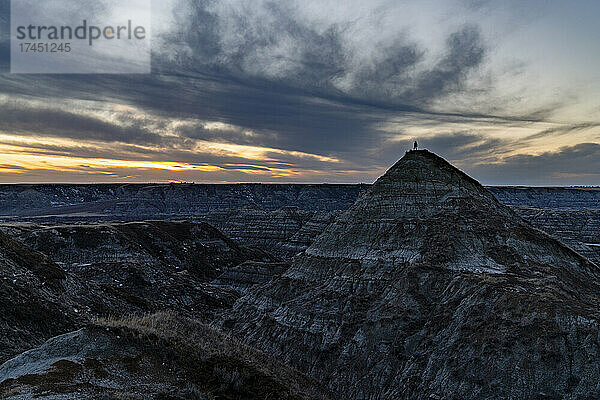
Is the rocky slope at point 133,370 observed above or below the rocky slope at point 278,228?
above

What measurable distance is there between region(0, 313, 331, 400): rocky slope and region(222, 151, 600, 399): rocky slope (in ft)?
38.5

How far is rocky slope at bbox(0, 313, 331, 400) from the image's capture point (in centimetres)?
1391

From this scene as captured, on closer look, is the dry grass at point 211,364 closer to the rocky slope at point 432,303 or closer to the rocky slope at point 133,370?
the rocky slope at point 133,370

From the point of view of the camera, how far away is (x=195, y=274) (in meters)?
81.4

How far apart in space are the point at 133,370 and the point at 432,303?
2181cm

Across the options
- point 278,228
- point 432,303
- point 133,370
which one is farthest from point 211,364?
point 278,228

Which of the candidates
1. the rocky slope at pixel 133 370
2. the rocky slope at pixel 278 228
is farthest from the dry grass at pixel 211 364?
the rocky slope at pixel 278 228

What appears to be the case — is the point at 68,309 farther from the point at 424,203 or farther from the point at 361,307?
the point at 424,203

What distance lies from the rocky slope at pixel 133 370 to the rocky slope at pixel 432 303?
1173 centimetres

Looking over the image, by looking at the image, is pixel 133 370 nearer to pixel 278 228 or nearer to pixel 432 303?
pixel 432 303

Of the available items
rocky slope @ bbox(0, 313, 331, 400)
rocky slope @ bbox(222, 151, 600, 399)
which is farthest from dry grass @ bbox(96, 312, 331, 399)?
rocky slope @ bbox(222, 151, 600, 399)

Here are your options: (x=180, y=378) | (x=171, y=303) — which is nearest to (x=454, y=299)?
(x=180, y=378)

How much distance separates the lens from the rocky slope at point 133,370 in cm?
1391

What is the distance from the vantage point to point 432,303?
3072 centimetres
